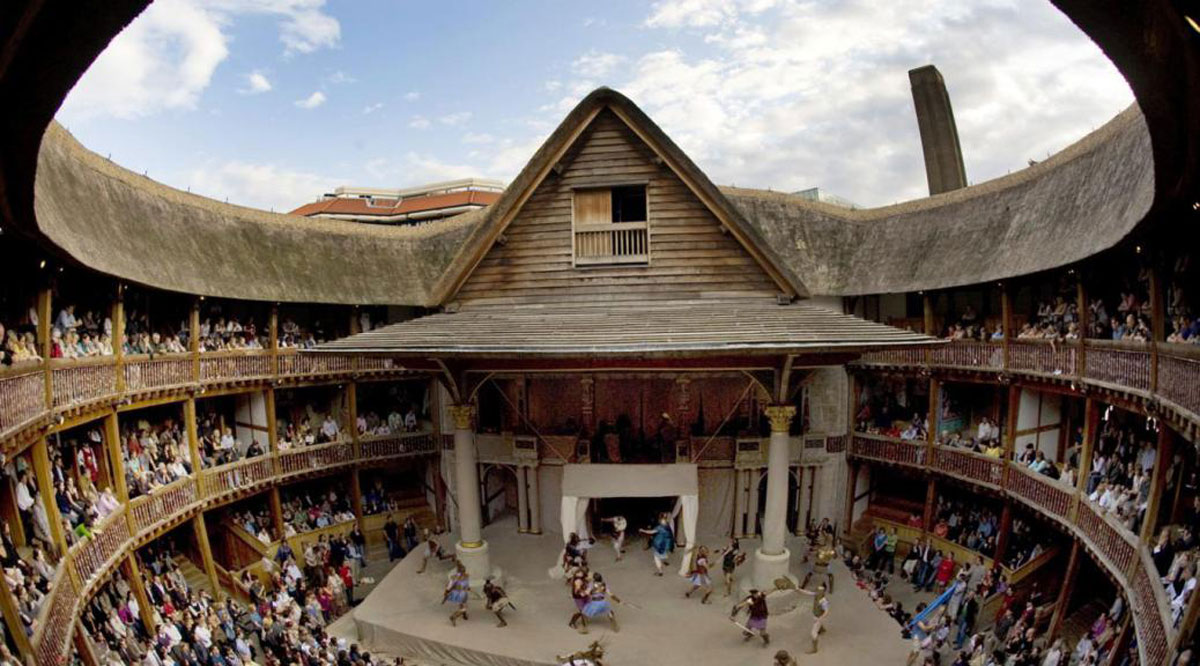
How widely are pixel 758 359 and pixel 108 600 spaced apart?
17.0 m

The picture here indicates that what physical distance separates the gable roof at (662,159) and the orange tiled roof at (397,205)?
3012cm

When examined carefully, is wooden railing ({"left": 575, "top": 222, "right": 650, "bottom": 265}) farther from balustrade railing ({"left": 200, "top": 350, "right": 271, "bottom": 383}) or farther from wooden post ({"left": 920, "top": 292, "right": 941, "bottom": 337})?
balustrade railing ({"left": 200, "top": 350, "right": 271, "bottom": 383})

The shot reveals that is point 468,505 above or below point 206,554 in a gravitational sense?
above

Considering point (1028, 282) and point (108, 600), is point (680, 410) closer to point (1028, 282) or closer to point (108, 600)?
point (1028, 282)

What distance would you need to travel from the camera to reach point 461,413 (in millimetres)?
19391

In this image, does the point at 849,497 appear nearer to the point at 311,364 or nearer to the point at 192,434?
the point at 311,364

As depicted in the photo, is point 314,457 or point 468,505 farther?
point 314,457

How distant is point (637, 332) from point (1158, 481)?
1084 centimetres

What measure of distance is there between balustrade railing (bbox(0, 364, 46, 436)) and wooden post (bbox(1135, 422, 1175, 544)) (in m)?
20.6

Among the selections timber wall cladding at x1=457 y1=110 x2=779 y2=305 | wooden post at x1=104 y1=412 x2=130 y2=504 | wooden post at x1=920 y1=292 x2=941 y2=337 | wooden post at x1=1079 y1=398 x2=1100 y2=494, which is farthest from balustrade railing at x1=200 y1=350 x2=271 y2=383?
wooden post at x1=1079 y1=398 x2=1100 y2=494

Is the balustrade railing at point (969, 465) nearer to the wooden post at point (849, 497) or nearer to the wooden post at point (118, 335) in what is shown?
the wooden post at point (849, 497)

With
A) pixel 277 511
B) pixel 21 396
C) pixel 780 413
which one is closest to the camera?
pixel 21 396

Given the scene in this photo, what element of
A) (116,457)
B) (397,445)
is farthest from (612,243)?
(116,457)

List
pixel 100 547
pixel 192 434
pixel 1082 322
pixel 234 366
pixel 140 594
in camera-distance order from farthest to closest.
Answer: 1. pixel 234 366
2. pixel 192 434
3. pixel 140 594
4. pixel 1082 322
5. pixel 100 547
